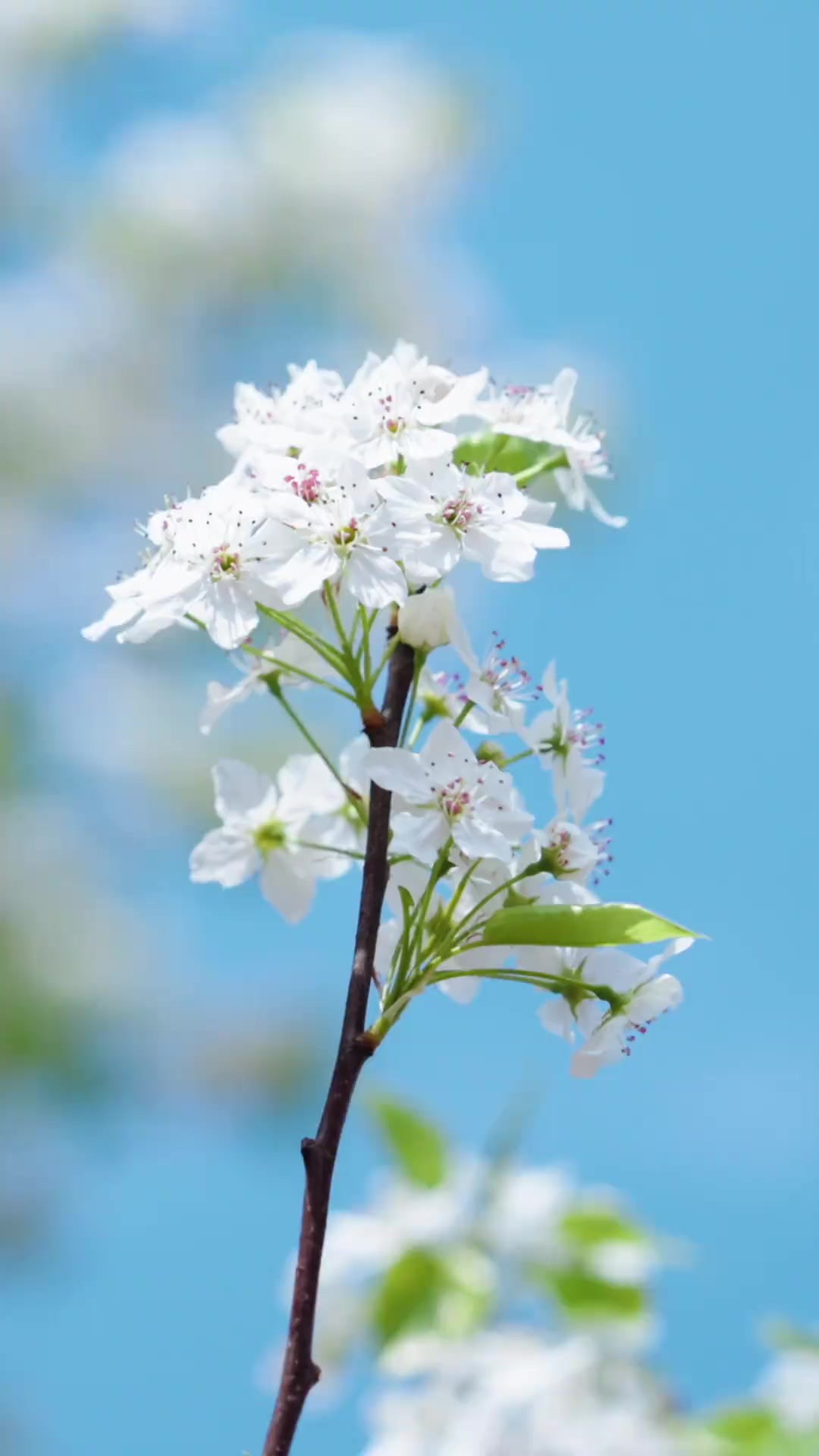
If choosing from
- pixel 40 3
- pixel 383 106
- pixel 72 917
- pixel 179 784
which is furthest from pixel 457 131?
pixel 72 917

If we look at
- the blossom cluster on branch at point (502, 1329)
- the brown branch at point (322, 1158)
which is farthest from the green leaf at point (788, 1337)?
the brown branch at point (322, 1158)

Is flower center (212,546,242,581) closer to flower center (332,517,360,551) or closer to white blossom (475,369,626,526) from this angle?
flower center (332,517,360,551)

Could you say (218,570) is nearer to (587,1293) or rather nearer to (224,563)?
(224,563)

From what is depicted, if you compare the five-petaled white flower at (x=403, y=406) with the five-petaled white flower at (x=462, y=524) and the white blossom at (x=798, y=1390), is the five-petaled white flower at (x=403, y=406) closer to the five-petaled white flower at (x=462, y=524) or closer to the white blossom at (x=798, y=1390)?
the five-petaled white flower at (x=462, y=524)

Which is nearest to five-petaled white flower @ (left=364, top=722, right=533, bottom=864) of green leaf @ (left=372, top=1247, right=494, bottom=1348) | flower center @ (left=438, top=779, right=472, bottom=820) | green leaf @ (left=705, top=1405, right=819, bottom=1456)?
flower center @ (left=438, top=779, right=472, bottom=820)

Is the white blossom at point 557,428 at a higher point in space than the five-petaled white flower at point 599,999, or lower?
higher

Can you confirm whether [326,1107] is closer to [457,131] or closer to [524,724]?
[524,724]
